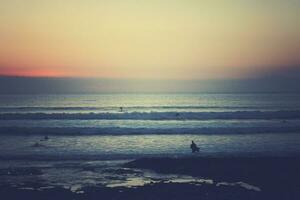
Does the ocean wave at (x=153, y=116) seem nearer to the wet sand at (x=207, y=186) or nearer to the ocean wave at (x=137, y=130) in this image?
the ocean wave at (x=137, y=130)

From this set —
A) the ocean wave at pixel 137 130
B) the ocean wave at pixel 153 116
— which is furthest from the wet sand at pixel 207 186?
the ocean wave at pixel 153 116

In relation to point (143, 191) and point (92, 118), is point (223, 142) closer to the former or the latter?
point (143, 191)

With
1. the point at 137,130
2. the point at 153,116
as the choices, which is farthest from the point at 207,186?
the point at 153,116

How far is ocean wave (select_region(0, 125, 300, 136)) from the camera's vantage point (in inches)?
1501

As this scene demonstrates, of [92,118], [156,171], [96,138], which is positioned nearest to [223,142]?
[96,138]

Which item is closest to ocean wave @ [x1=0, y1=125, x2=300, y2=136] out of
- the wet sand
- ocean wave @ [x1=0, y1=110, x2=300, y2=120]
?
ocean wave @ [x1=0, y1=110, x2=300, y2=120]

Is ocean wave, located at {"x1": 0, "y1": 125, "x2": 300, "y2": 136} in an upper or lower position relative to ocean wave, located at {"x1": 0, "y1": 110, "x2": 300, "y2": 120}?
lower

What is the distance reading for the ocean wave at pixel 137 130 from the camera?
1501 inches

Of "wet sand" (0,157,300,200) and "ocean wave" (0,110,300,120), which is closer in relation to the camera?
"wet sand" (0,157,300,200)

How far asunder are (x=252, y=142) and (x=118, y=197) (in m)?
17.9

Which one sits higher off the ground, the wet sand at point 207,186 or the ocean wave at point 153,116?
the ocean wave at point 153,116

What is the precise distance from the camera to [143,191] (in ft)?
52.3

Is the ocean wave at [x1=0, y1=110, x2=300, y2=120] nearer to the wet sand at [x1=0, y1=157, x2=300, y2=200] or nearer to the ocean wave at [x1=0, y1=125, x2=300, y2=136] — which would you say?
the ocean wave at [x1=0, y1=125, x2=300, y2=136]

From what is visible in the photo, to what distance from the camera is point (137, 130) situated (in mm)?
39562
